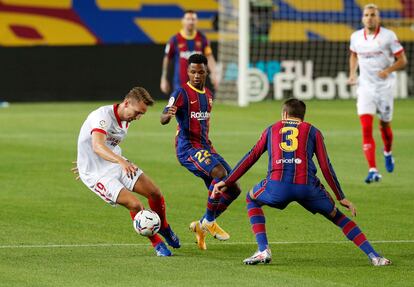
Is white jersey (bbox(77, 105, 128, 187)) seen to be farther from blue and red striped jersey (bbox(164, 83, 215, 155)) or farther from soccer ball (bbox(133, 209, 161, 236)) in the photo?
blue and red striped jersey (bbox(164, 83, 215, 155))

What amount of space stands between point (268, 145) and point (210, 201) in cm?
166

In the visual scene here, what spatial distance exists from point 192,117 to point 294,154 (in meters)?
2.26

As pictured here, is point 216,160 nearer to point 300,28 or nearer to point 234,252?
point 234,252

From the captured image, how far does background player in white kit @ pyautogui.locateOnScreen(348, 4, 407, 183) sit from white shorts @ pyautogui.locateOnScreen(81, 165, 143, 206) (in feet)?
22.6

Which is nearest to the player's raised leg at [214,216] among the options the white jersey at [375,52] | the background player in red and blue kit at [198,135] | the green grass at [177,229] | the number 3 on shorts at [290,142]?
the background player in red and blue kit at [198,135]

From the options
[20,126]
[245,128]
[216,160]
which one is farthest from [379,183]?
[20,126]

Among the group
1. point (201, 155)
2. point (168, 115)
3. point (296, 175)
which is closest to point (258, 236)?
point (296, 175)

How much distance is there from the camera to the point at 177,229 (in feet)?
40.1

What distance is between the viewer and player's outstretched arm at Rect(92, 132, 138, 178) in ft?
32.4

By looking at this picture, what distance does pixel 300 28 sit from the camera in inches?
1430

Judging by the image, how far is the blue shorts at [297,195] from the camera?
32.0 ft

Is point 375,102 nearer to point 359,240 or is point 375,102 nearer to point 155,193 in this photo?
point 155,193

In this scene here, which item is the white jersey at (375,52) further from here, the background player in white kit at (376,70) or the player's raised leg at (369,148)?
the player's raised leg at (369,148)

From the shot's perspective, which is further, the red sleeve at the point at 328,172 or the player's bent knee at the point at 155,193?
the player's bent knee at the point at 155,193
